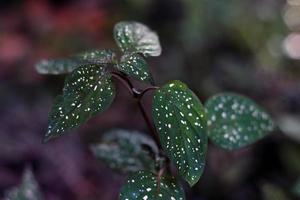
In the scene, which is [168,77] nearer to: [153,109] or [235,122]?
[235,122]

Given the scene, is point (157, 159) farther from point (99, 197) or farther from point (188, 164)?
point (99, 197)

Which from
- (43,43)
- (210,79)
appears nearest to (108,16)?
(43,43)

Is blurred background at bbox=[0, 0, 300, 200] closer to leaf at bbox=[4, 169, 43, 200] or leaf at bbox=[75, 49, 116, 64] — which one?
leaf at bbox=[4, 169, 43, 200]

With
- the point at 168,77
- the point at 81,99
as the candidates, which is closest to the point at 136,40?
the point at 81,99

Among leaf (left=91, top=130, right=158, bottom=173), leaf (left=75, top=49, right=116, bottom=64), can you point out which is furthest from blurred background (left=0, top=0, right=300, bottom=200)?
leaf (left=75, top=49, right=116, bottom=64)

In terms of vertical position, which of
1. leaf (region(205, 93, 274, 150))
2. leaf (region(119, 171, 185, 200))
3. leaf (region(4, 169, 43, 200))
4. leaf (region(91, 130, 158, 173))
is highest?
leaf (region(119, 171, 185, 200))

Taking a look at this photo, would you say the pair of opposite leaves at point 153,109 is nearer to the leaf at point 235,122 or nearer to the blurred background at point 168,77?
the leaf at point 235,122

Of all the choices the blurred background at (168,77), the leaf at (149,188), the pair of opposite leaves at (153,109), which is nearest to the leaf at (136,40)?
the pair of opposite leaves at (153,109)
